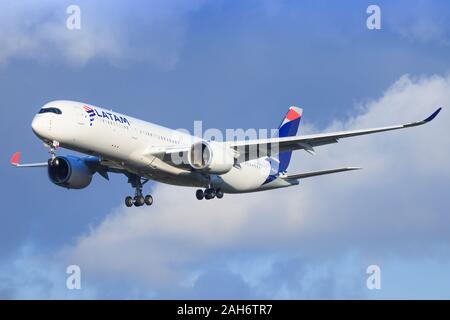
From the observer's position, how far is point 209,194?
185ft

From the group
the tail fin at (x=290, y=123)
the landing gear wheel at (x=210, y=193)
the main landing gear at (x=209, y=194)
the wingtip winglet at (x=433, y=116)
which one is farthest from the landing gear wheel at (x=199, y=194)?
the wingtip winglet at (x=433, y=116)

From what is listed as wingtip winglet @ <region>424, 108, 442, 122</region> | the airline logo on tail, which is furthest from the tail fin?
wingtip winglet @ <region>424, 108, 442, 122</region>

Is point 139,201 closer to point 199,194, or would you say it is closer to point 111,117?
point 199,194

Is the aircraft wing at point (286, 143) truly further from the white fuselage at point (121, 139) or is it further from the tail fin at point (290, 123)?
the tail fin at point (290, 123)

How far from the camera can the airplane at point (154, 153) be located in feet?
165

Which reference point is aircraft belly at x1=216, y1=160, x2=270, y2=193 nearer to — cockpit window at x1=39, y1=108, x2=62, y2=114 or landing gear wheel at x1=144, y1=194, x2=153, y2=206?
landing gear wheel at x1=144, y1=194, x2=153, y2=206

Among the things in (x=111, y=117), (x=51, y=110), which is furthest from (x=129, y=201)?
(x=51, y=110)

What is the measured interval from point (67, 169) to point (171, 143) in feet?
23.1

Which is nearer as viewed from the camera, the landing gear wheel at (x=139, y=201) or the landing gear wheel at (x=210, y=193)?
the landing gear wheel at (x=210, y=193)

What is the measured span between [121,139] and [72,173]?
22.9ft

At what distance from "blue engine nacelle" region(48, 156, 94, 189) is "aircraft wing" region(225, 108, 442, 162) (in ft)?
29.0

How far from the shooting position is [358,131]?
50719 mm
